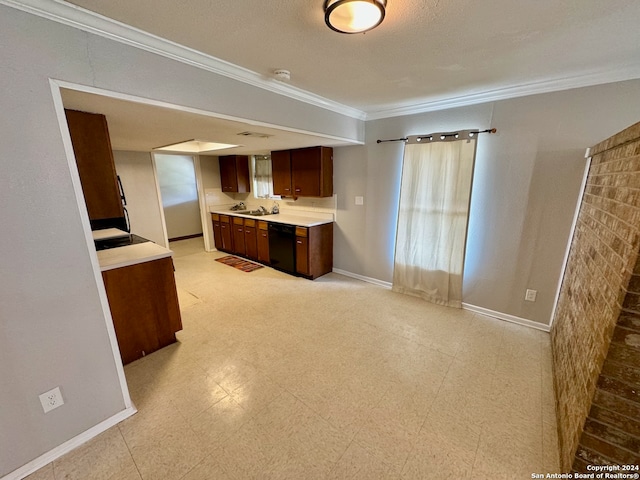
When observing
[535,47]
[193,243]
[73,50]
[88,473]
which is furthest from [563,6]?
[193,243]

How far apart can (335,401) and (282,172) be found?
3.40m

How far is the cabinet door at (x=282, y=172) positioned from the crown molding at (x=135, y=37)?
1.85 metres

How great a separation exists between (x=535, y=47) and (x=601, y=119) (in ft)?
3.57

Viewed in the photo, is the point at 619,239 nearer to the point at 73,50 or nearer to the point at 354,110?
the point at 354,110

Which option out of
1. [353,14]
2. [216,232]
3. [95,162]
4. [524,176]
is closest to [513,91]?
[524,176]

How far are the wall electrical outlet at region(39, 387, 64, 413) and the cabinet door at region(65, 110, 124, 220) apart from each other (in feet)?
3.43

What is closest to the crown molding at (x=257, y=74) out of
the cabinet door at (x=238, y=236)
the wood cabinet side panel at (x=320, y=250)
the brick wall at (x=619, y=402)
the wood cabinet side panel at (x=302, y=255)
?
the wood cabinet side panel at (x=320, y=250)

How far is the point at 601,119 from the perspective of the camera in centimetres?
212

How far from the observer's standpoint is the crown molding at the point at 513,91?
Answer: 1.99 meters

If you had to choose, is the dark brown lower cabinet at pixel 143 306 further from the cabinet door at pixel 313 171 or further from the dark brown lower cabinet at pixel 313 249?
the cabinet door at pixel 313 171

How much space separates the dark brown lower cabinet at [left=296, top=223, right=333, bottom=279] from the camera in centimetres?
Result: 382

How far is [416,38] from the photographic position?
1.51 metres

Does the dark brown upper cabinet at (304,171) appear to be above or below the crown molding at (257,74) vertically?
below

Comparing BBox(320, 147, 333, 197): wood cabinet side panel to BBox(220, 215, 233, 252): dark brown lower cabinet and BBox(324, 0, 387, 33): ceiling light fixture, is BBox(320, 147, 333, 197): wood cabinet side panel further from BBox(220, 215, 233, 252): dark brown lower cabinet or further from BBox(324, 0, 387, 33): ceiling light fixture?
BBox(324, 0, 387, 33): ceiling light fixture
